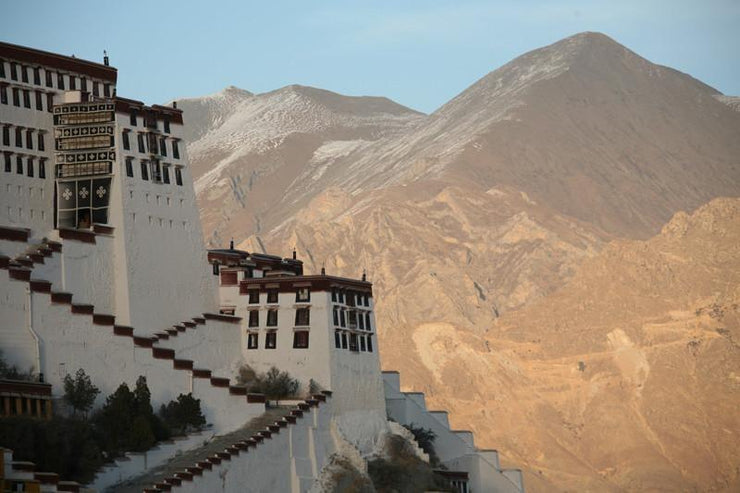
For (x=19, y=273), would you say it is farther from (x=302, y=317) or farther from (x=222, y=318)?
(x=302, y=317)

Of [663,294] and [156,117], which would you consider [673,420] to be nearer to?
[663,294]

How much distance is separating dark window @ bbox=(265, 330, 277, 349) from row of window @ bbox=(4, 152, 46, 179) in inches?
548

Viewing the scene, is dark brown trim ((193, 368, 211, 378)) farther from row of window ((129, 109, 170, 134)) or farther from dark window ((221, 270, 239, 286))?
row of window ((129, 109, 170, 134))

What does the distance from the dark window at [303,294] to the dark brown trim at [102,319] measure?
1383cm

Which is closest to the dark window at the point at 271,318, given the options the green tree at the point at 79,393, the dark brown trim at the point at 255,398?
the dark brown trim at the point at 255,398

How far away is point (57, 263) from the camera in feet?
327

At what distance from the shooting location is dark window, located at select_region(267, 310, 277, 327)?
110m

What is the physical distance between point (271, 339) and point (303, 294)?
2.78 meters

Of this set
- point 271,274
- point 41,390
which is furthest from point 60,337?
point 271,274

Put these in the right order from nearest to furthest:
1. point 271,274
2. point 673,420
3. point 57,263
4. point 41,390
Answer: point 41,390 → point 57,263 → point 271,274 → point 673,420

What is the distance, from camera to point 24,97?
10431cm

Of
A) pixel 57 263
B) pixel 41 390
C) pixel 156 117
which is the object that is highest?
pixel 156 117

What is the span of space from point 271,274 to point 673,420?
67887mm

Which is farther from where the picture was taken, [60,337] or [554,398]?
[554,398]
